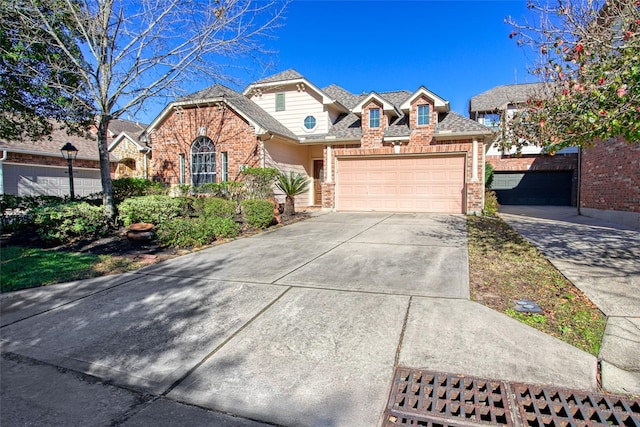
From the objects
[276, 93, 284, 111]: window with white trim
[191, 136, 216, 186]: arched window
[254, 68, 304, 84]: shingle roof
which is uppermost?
[254, 68, 304, 84]: shingle roof

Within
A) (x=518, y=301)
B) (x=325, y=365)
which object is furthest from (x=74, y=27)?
(x=518, y=301)

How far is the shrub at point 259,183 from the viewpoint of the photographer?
11.9 meters

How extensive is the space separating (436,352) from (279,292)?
84.1 inches

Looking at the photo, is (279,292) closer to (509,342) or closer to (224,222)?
(509,342)

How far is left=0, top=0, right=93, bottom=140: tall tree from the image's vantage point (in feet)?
27.3

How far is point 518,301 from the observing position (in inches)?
159

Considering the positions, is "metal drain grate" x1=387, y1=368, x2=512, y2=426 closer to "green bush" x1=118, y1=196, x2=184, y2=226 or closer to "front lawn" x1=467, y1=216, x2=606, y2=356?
"front lawn" x1=467, y1=216, x2=606, y2=356

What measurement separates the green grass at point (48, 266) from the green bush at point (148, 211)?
1635 millimetres

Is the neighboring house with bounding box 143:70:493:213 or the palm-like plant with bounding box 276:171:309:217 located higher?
the neighboring house with bounding box 143:70:493:213

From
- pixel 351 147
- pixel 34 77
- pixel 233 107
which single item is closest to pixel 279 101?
pixel 233 107

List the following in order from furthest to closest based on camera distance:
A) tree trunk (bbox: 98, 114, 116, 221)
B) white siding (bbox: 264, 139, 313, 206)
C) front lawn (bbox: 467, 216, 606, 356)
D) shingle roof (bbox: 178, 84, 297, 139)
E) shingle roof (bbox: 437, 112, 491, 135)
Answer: white siding (bbox: 264, 139, 313, 206)
shingle roof (bbox: 178, 84, 297, 139)
shingle roof (bbox: 437, 112, 491, 135)
tree trunk (bbox: 98, 114, 116, 221)
front lawn (bbox: 467, 216, 606, 356)

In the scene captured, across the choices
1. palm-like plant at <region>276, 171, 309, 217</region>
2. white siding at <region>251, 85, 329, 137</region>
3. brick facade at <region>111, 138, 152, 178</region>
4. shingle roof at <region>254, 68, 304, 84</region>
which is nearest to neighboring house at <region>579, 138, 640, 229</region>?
palm-like plant at <region>276, 171, 309, 217</region>

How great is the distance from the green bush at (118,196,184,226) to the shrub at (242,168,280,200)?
3648 millimetres

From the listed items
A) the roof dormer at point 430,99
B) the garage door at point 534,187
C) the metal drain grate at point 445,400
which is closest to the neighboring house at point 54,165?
the roof dormer at point 430,99
